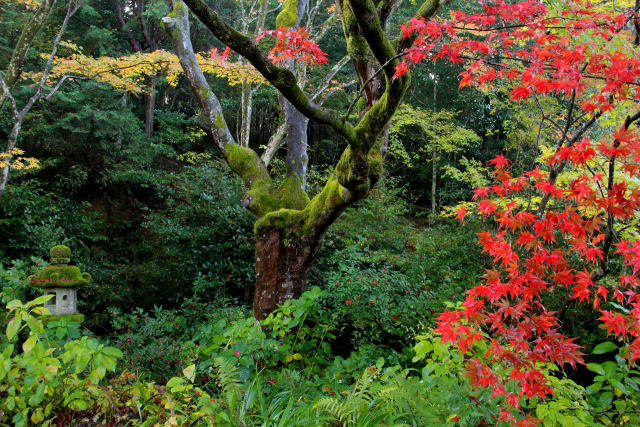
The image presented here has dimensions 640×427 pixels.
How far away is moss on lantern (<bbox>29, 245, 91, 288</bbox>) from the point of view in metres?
3.16

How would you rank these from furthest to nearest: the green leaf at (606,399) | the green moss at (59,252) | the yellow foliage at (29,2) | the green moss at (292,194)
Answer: the yellow foliage at (29,2) → the green moss at (292,194) → the green moss at (59,252) → the green leaf at (606,399)

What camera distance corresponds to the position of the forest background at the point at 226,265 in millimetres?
1721

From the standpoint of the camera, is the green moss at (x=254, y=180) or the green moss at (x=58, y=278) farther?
the green moss at (x=254, y=180)

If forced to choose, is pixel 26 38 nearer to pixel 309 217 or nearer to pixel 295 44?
pixel 295 44

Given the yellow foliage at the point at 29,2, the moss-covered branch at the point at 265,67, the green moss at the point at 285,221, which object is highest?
the yellow foliage at the point at 29,2

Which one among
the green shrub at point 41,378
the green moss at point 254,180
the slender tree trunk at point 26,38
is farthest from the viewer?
the slender tree trunk at point 26,38

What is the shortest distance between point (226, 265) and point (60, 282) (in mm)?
2235

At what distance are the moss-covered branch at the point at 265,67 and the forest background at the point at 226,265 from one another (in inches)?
14.6

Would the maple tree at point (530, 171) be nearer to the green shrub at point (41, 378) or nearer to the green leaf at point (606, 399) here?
the green leaf at point (606, 399)

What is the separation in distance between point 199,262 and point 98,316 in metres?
1.42

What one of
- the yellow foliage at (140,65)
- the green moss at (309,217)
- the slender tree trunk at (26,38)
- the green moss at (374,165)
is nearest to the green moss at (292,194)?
the green moss at (309,217)

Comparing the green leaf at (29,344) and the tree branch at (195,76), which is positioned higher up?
the tree branch at (195,76)

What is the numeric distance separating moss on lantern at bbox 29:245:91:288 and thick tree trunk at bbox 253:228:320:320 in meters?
1.72

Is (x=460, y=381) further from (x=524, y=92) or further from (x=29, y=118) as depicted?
(x=29, y=118)
